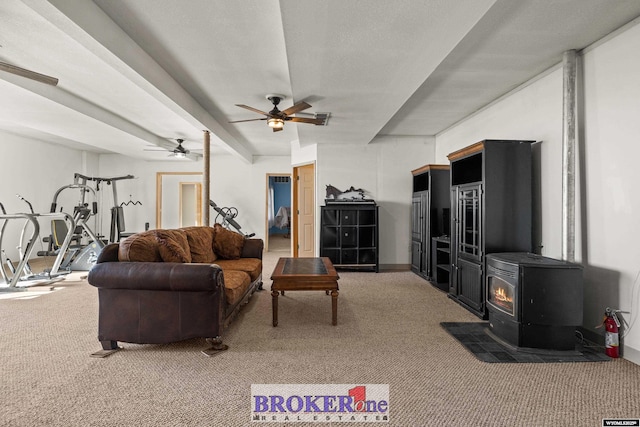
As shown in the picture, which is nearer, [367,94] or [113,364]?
[113,364]

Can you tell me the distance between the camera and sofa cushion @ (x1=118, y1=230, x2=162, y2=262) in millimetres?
2650

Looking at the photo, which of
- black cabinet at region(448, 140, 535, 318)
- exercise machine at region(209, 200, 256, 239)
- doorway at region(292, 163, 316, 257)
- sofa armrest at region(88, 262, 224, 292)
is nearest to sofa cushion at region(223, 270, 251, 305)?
sofa armrest at region(88, 262, 224, 292)

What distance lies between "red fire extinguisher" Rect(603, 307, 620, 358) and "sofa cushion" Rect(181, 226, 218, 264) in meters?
3.65

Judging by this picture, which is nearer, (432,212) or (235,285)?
(235,285)

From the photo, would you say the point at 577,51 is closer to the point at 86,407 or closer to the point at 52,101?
the point at 86,407

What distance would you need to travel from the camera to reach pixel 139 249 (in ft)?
8.84

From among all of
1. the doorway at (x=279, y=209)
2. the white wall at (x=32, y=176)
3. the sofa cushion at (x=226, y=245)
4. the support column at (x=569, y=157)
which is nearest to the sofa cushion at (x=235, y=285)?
the sofa cushion at (x=226, y=245)

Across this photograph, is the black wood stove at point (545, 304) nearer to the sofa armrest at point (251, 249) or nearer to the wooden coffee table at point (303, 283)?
the wooden coffee table at point (303, 283)

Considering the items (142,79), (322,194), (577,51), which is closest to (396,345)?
(577,51)

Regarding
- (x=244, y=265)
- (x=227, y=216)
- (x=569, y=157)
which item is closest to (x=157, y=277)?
(x=244, y=265)

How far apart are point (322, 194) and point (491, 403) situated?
4816mm

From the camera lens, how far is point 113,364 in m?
2.39

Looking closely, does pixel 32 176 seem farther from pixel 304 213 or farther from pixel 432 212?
pixel 432 212

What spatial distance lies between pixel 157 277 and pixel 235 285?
27.4 inches
